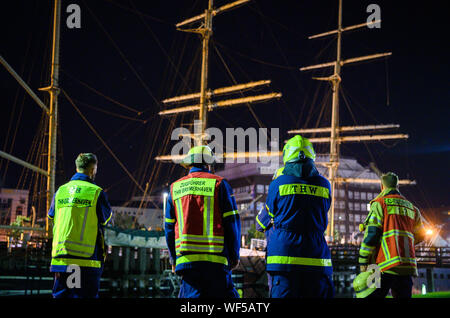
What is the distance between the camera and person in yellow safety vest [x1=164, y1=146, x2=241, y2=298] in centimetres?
487

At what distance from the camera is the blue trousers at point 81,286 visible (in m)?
5.44

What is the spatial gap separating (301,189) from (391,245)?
233cm

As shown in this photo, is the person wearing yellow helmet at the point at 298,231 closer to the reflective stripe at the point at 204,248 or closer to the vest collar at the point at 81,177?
the reflective stripe at the point at 204,248

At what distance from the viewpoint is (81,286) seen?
543 centimetres

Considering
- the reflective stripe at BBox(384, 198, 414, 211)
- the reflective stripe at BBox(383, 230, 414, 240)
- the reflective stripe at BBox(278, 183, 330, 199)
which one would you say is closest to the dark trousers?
the reflective stripe at BBox(383, 230, 414, 240)

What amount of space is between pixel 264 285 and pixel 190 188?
1885 cm

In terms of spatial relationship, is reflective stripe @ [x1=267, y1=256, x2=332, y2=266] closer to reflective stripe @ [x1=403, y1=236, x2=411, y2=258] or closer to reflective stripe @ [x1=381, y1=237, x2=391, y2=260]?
reflective stripe @ [x1=381, y1=237, x2=391, y2=260]

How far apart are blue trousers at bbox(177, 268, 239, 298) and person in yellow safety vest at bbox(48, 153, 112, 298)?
4.36ft

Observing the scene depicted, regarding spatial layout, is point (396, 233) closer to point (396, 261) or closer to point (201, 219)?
point (396, 261)

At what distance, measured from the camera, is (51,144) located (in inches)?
1015

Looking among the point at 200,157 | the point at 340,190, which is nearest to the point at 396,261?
Result: the point at 200,157

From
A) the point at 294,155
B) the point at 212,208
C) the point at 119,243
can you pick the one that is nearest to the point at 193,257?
the point at 212,208

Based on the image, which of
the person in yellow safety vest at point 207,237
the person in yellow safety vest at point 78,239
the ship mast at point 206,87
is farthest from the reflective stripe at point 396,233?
the ship mast at point 206,87
